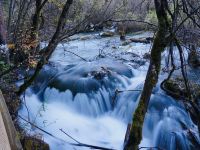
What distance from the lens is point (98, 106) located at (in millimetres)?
10203

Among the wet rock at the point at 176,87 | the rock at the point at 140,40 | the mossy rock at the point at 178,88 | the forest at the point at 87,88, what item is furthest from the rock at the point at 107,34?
the wet rock at the point at 176,87

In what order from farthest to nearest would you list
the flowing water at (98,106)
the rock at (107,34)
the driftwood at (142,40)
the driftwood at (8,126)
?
the rock at (107,34)
the driftwood at (142,40)
the flowing water at (98,106)
the driftwood at (8,126)

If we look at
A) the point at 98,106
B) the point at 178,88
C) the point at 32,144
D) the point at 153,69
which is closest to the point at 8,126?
the point at 153,69

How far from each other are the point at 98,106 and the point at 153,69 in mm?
6354

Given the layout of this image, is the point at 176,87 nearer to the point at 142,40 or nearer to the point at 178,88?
the point at 178,88

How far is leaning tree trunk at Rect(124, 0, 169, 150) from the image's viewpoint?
383 centimetres

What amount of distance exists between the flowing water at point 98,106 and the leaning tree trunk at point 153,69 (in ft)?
12.3

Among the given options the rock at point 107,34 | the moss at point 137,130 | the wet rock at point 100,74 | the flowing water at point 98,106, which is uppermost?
the rock at point 107,34

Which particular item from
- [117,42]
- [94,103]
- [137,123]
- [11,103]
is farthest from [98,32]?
[137,123]

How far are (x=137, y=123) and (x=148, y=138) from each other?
4.69m

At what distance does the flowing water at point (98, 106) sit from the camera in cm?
858

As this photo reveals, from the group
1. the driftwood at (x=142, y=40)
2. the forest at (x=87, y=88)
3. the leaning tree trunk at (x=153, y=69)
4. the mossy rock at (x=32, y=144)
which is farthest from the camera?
the driftwood at (x=142, y=40)

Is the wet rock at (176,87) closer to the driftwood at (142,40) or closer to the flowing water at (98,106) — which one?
the flowing water at (98,106)

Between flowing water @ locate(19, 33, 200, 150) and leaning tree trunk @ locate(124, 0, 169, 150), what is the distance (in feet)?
12.3
